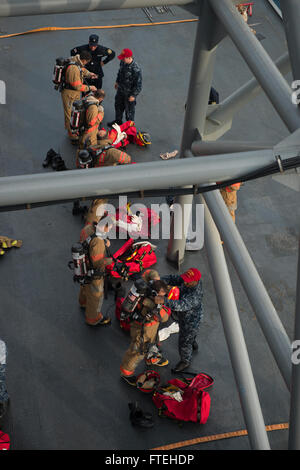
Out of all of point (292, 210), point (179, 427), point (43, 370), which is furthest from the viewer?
point (292, 210)

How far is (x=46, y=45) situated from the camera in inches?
596

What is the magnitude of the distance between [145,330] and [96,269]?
1.18m

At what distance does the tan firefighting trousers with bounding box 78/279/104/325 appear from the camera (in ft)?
28.9

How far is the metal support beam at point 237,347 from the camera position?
6.59 meters

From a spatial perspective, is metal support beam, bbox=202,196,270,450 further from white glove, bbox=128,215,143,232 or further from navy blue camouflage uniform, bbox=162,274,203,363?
white glove, bbox=128,215,143,232

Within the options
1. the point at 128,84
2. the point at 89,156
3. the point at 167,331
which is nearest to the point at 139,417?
the point at 167,331

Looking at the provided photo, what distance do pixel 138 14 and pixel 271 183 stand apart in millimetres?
7148

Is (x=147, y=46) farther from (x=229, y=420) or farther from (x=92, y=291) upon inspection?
(x=229, y=420)

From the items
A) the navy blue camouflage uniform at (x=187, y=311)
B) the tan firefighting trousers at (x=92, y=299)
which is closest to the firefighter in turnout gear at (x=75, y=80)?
the tan firefighting trousers at (x=92, y=299)

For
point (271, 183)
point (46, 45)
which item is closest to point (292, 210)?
point (271, 183)

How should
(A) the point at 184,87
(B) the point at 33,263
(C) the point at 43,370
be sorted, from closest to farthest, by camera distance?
(C) the point at 43,370 < (B) the point at 33,263 < (A) the point at 184,87

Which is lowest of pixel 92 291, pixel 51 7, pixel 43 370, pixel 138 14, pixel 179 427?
pixel 179 427

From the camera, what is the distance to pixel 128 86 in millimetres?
12203

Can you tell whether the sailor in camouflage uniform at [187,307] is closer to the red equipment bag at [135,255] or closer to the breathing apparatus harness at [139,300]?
the breathing apparatus harness at [139,300]
